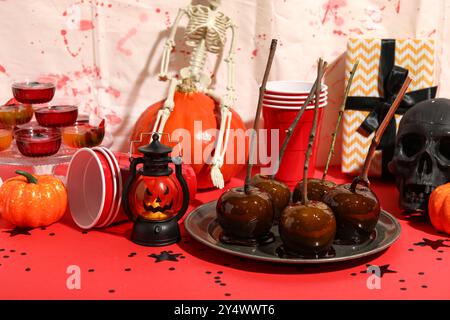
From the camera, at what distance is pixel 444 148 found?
1.08m

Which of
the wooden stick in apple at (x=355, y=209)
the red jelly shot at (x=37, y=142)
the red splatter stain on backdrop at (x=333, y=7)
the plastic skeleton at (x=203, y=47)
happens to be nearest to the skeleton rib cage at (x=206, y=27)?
the plastic skeleton at (x=203, y=47)

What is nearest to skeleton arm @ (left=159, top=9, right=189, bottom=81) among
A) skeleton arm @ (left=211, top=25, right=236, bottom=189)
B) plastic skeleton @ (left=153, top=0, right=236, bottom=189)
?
plastic skeleton @ (left=153, top=0, right=236, bottom=189)

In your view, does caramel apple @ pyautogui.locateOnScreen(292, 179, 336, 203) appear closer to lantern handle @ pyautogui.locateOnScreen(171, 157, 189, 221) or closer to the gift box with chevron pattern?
lantern handle @ pyautogui.locateOnScreen(171, 157, 189, 221)

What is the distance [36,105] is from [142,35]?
0.87 ft

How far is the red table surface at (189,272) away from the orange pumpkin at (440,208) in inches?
0.7

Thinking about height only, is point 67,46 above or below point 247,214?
above

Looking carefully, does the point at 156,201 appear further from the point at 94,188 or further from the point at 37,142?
the point at 37,142

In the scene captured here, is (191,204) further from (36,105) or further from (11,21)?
(11,21)

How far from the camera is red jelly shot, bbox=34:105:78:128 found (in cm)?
114

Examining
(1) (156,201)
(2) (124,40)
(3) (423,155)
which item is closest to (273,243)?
(1) (156,201)

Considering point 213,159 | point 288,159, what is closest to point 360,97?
point 288,159

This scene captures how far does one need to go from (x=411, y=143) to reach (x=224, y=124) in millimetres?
352

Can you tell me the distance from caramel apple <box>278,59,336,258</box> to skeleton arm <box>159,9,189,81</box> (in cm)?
43

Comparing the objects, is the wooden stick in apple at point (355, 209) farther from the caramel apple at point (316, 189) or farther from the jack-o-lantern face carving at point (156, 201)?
the jack-o-lantern face carving at point (156, 201)
